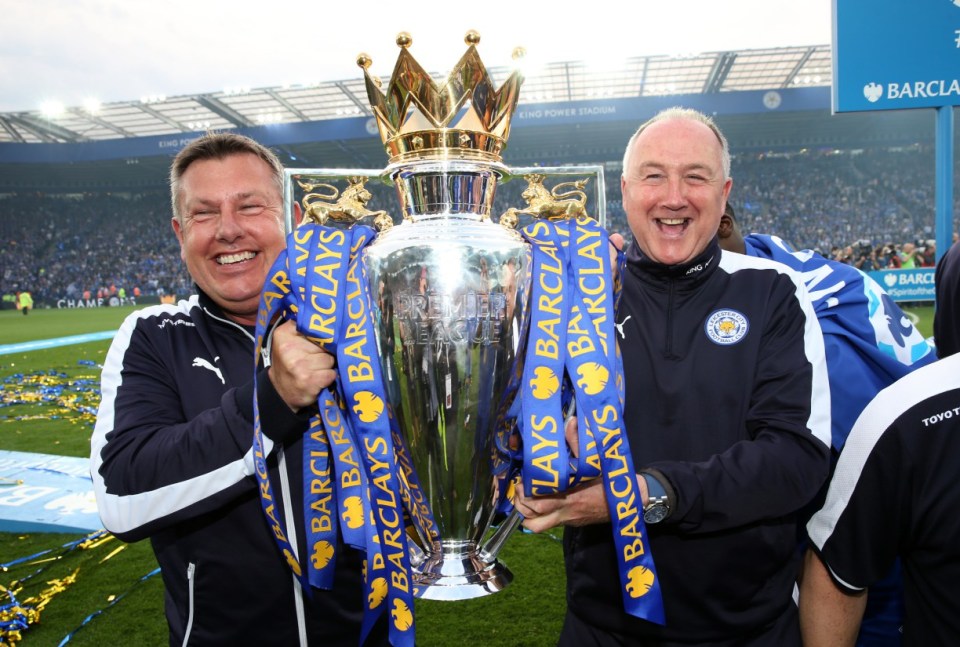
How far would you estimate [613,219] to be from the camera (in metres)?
25.8

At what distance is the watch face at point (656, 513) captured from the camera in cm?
117

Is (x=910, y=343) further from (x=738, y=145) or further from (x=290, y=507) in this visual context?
(x=738, y=145)

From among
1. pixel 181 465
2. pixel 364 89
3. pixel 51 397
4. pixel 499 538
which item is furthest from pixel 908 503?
pixel 364 89

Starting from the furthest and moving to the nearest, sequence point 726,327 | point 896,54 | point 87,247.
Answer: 1. point 87,247
2. point 896,54
3. point 726,327

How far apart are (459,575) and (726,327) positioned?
715mm

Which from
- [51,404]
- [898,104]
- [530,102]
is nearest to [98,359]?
[51,404]

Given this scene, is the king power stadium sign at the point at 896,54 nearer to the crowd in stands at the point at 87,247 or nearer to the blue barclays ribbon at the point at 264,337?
the blue barclays ribbon at the point at 264,337

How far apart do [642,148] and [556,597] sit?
7.42 ft

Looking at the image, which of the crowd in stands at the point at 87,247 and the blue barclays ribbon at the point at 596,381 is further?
the crowd in stands at the point at 87,247

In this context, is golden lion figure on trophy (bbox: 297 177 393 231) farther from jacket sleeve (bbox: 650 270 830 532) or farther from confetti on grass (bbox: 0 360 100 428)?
confetti on grass (bbox: 0 360 100 428)

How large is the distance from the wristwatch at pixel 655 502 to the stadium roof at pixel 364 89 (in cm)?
2007

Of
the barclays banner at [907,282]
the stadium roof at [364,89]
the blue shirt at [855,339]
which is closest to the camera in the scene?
the blue shirt at [855,339]

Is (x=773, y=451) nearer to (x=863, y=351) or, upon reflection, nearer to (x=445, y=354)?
(x=445, y=354)

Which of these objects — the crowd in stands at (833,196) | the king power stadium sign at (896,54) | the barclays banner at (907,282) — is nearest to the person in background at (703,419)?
the king power stadium sign at (896,54)
